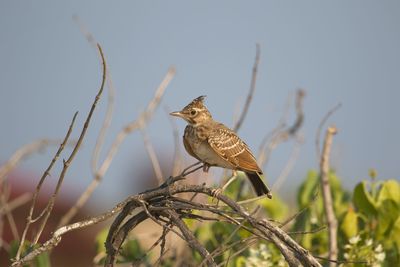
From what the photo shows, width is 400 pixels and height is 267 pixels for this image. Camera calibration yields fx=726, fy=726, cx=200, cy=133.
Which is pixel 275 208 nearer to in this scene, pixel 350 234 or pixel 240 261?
pixel 350 234

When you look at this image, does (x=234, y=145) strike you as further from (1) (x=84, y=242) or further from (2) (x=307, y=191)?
(1) (x=84, y=242)

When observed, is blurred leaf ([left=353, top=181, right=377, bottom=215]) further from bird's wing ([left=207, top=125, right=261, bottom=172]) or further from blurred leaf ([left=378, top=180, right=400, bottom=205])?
bird's wing ([left=207, top=125, right=261, bottom=172])

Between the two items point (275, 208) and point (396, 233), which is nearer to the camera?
point (396, 233)

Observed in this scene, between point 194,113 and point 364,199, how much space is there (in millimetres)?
1375

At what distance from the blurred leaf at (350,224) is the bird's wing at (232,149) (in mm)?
816

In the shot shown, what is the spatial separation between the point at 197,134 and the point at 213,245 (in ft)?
2.94

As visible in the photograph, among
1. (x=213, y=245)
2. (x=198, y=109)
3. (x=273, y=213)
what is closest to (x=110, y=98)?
(x=198, y=109)

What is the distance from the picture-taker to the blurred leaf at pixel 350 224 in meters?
5.26

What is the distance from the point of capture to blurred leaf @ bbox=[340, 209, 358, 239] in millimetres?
5262

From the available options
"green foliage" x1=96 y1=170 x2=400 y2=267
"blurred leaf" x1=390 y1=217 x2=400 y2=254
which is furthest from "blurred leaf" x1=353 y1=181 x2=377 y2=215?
"blurred leaf" x1=390 y1=217 x2=400 y2=254

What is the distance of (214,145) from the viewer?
513cm

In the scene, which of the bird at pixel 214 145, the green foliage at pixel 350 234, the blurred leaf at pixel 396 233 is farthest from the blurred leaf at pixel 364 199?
the bird at pixel 214 145

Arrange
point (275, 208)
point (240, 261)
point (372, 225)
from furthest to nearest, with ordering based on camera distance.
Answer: point (275, 208) < point (372, 225) < point (240, 261)

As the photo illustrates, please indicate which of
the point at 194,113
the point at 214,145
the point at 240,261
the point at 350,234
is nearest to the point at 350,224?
the point at 350,234
